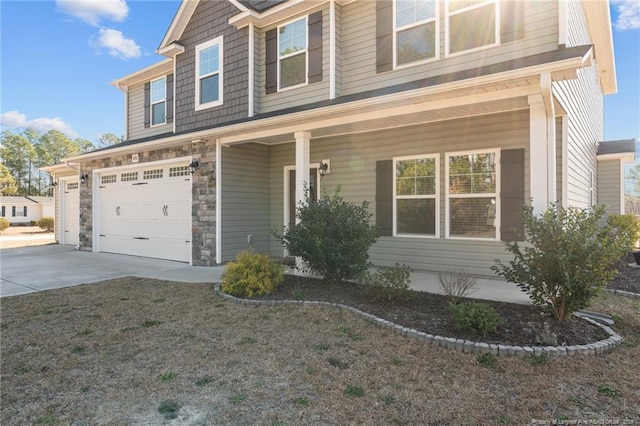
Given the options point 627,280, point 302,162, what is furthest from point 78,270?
point 627,280

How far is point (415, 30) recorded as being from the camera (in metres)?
7.10

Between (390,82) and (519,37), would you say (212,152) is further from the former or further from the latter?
(519,37)

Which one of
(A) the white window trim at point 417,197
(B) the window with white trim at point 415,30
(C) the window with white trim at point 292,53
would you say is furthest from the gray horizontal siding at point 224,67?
(A) the white window trim at point 417,197

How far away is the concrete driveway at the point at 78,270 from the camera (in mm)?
6793

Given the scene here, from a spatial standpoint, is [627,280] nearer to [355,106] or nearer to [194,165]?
[355,106]

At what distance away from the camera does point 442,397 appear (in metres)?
2.71

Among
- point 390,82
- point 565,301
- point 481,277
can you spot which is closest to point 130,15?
point 390,82

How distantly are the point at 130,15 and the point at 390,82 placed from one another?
1001 centimetres

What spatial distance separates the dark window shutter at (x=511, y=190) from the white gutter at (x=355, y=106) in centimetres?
208

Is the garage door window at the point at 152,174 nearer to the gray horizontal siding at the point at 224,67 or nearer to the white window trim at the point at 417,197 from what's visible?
the gray horizontal siding at the point at 224,67

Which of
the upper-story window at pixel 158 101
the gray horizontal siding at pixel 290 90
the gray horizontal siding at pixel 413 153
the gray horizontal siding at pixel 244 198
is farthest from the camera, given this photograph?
the upper-story window at pixel 158 101

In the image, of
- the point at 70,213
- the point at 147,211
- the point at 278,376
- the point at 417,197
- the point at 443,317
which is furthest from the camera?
the point at 70,213

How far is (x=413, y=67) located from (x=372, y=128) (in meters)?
1.34

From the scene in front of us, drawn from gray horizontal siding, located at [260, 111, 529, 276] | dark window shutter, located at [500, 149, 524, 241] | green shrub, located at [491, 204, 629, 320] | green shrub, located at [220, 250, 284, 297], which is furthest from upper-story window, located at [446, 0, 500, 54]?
green shrub, located at [220, 250, 284, 297]
